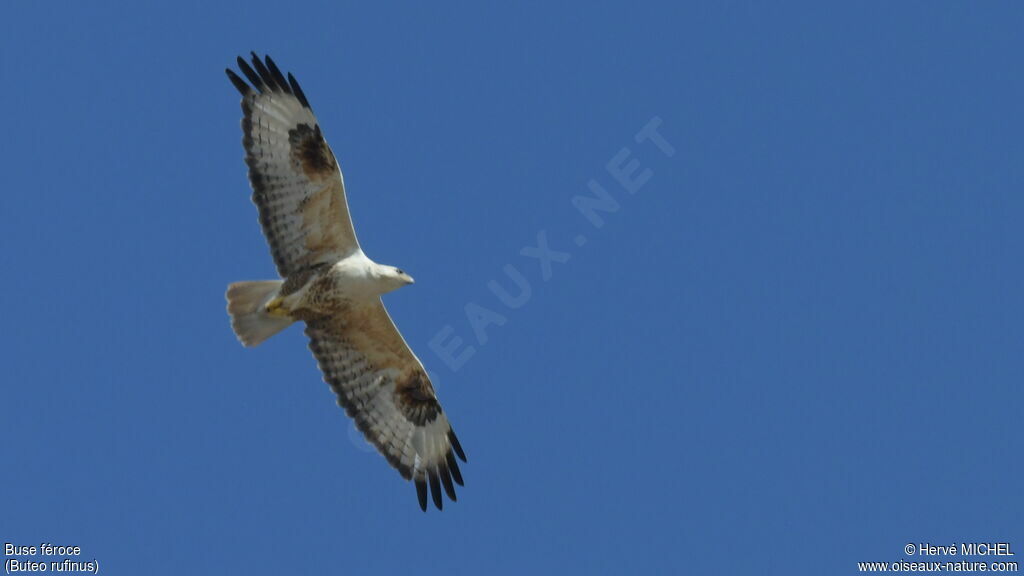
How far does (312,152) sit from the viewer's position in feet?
39.3

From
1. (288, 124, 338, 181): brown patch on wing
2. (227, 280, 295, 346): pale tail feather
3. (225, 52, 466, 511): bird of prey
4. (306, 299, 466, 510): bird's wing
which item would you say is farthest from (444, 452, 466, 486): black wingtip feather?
(288, 124, 338, 181): brown patch on wing

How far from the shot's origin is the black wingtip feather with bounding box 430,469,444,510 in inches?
502

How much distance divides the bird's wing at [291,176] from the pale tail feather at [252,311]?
21 cm

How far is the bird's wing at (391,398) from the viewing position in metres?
12.6

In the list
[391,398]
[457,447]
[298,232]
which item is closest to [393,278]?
[298,232]

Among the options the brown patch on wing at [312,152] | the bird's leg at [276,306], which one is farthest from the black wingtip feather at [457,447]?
the brown patch on wing at [312,152]

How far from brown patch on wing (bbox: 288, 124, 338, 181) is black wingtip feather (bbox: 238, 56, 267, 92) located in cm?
46

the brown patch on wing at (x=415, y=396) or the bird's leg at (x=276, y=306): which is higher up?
the bird's leg at (x=276, y=306)

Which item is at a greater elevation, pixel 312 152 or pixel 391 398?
pixel 312 152

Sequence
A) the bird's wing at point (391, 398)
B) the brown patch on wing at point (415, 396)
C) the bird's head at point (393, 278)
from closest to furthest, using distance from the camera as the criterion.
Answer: the bird's head at point (393, 278) → the bird's wing at point (391, 398) → the brown patch on wing at point (415, 396)

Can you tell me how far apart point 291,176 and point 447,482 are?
2956mm

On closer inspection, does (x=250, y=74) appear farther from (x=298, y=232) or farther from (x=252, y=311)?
(x=252, y=311)

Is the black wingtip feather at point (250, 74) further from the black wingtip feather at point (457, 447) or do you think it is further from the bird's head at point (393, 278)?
the black wingtip feather at point (457, 447)

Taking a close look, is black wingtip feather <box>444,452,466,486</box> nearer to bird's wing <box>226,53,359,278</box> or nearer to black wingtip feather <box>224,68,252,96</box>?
bird's wing <box>226,53,359,278</box>
